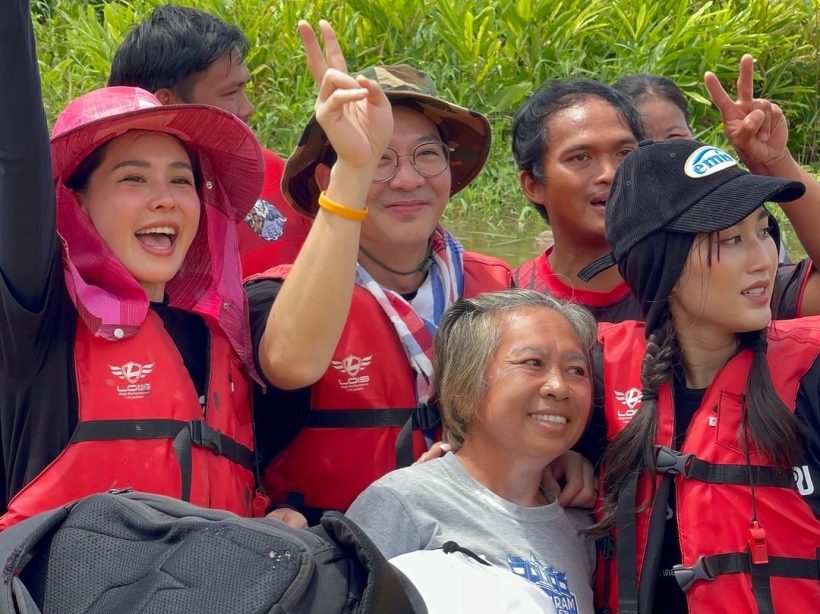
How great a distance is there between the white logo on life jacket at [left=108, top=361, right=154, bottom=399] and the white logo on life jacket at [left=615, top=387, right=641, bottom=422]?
965 mm

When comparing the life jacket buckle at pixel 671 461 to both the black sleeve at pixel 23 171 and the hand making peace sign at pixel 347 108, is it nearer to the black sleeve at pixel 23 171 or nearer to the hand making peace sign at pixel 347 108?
the hand making peace sign at pixel 347 108

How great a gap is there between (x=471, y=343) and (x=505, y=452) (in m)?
0.25

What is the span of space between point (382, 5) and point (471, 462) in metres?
5.86

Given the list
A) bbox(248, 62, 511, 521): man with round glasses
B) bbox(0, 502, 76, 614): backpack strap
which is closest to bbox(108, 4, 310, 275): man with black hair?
bbox(248, 62, 511, 521): man with round glasses

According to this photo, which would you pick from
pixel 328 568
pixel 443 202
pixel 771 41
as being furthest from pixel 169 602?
pixel 771 41

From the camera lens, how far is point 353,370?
285 cm

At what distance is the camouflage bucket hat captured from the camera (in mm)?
Result: 2969

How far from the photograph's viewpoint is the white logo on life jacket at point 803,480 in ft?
7.80

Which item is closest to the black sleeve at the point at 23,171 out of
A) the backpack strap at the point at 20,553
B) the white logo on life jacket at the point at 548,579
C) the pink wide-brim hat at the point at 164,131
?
the pink wide-brim hat at the point at 164,131

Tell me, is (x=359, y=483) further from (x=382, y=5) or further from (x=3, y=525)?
(x=382, y=5)

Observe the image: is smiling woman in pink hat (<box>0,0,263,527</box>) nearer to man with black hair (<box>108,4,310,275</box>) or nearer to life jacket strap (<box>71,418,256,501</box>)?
life jacket strap (<box>71,418,256,501</box>)

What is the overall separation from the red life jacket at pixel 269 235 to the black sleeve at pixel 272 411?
1093 millimetres

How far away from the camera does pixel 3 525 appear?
2340 mm

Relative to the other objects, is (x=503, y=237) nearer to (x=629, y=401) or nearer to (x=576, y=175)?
(x=576, y=175)
